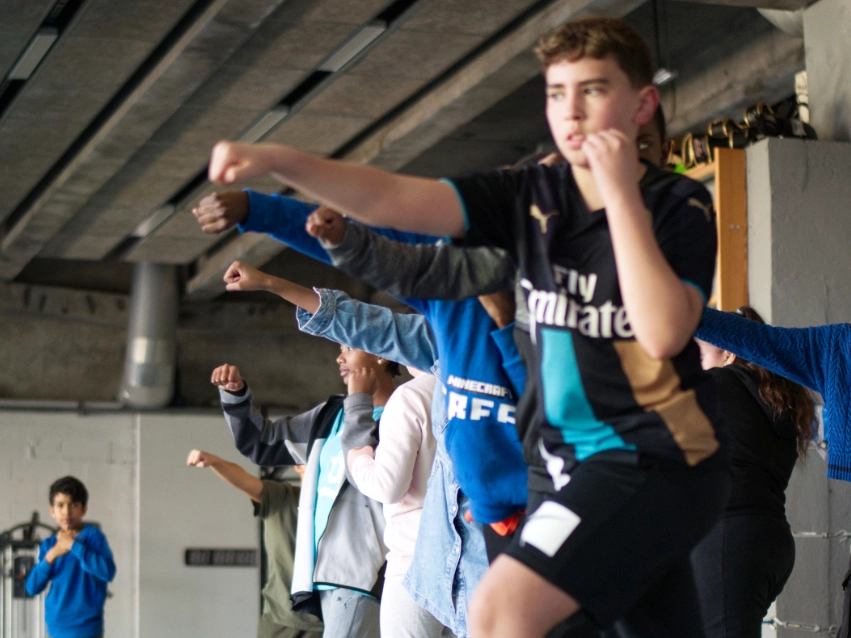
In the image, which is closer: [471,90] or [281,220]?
[281,220]

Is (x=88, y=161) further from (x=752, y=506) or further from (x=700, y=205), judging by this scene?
(x=700, y=205)

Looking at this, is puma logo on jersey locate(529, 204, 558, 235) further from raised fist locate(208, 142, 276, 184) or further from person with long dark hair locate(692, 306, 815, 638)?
person with long dark hair locate(692, 306, 815, 638)

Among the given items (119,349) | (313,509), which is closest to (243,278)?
(313,509)

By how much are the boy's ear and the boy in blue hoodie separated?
17.7 feet

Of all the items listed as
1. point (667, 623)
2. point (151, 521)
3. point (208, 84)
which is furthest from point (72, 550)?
point (667, 623)

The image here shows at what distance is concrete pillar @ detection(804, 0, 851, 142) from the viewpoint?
16.1ft

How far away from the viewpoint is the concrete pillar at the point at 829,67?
4910 millimetres

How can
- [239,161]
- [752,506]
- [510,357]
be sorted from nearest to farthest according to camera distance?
[239,161] → [510,357] → [752,506]

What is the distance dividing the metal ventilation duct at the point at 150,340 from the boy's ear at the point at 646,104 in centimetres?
955

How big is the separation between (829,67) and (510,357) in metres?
3.63

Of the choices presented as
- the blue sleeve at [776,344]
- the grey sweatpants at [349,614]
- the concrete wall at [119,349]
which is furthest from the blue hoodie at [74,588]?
the concrete wall at [119,349]

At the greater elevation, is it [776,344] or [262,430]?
[776,344]

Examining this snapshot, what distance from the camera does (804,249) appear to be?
4.65 meters

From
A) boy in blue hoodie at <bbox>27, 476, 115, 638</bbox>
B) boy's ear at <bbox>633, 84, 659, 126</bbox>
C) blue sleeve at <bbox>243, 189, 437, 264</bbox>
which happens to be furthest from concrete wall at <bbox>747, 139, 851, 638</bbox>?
boy in blue hoodie at <bbox>27, 476, 115, 638</bbox>
